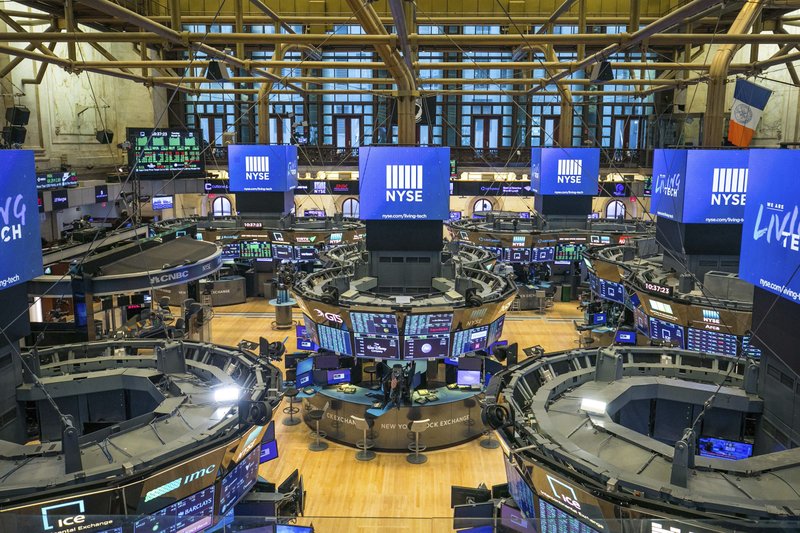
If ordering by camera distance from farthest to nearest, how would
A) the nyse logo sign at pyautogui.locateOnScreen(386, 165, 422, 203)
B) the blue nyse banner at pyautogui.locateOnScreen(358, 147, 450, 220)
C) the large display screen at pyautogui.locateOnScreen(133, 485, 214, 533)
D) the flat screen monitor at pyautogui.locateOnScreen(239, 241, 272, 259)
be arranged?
1. the flat screen monitor at pyautogui.locateOnScreen(239, 241, 272, 259)
2. the nyse logo sign at pyautogui.locateOnScreen(386, 165, 422, 203)
3. the blue nyse banner at pyautogui.locateOnScreen(358, 147, 450, 220)
4. the large display screen at pyautogui.locateOnScreen(133, 485, 214, 533)

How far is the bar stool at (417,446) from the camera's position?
14.2 metres

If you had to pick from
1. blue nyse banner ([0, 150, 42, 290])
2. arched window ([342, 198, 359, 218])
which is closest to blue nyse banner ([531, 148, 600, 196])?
blue nyse banner ([0, 150, 42, 290])

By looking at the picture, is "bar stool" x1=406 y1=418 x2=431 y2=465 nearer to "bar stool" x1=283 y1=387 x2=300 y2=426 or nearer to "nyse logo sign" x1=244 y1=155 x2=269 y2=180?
"bar stool" x1=283 y1=387 x2=300 y2=426

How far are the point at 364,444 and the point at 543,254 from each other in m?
15.3

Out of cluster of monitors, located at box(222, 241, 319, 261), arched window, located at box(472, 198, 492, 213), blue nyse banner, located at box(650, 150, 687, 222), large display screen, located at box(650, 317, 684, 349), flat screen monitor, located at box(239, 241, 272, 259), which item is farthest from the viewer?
arched window, located at box(472, 198, 492, 213)

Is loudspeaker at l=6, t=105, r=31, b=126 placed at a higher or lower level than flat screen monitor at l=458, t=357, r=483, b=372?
higher

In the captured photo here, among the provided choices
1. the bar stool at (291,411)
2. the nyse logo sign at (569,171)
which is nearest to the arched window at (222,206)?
the nyse logo sign at (569,171)

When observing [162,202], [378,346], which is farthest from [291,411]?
[162,202]

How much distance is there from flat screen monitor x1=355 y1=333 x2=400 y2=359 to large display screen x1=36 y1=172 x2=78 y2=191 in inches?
596

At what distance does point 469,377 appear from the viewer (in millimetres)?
14758

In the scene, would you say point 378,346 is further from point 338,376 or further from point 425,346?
point 338,376

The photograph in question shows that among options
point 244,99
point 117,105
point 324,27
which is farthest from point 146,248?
point 244,99

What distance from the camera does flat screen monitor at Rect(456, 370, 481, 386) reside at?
14.7m

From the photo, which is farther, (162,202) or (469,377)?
(162,202)
